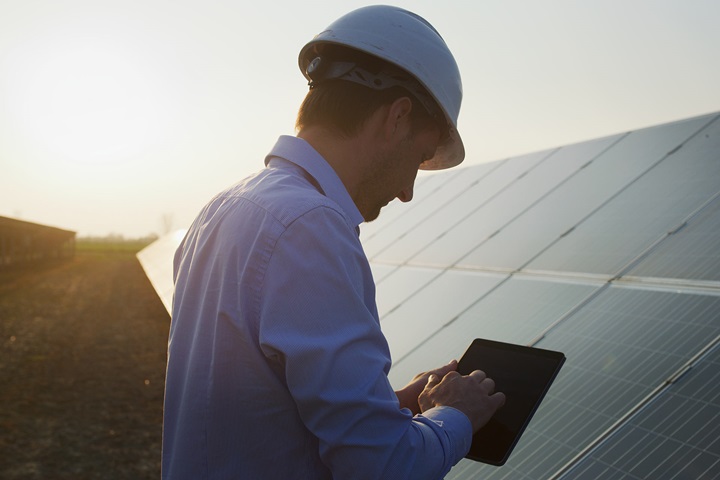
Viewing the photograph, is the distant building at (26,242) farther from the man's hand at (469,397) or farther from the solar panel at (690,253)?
the man's hand at (469,397)

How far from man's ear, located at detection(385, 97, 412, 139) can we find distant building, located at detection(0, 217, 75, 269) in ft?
107

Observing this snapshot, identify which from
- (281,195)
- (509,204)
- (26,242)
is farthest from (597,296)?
(26,242)

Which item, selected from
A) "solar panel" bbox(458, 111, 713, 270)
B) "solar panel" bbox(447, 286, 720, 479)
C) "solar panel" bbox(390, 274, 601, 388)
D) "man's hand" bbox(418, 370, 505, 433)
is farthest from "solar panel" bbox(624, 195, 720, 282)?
"man's hand" bbox(418, 370, 505, 433)

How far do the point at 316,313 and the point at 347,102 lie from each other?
774mm

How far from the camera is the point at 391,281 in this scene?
7.08 meters

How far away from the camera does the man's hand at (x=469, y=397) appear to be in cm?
188

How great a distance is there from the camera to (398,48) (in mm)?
2027

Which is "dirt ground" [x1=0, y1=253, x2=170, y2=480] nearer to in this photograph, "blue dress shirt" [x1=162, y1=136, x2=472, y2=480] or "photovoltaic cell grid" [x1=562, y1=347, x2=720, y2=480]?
"photovoltaic cell grid" [x1=562, y1=347, x2=720, y2=480]

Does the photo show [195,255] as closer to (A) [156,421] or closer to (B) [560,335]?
(B) [560,335]

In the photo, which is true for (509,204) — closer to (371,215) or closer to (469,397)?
(371,215)

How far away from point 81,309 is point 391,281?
54.6 feet

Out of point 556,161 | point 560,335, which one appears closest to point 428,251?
point 556,161

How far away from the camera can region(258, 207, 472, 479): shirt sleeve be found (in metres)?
1.47

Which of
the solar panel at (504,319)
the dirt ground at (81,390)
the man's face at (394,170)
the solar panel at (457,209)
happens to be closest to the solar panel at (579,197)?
the solar panel at (504,319)
